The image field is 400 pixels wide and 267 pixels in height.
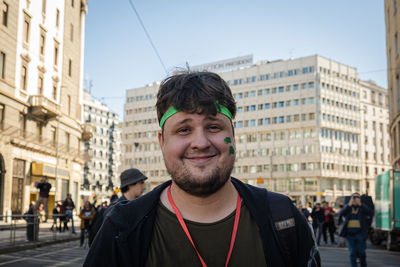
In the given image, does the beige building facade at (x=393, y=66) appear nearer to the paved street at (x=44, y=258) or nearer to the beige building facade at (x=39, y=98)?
the paved street at (x=44, y=258)

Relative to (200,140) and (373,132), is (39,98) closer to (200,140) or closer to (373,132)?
(200,140)

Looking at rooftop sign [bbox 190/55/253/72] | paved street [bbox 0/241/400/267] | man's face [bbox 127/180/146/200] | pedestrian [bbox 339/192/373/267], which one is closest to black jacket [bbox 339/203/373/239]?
pedestrian [bbox 339/192/373/267]

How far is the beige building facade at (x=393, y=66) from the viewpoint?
102ft

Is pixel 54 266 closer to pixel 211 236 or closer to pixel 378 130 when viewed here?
pixel 211 236

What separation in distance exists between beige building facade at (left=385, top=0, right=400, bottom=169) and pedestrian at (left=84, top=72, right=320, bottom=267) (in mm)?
29857

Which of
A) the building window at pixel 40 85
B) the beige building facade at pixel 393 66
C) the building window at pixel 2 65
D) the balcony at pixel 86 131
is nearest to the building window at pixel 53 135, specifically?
the building window at pixel 40 85

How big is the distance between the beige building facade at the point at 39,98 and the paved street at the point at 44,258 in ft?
47.6

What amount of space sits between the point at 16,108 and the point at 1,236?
1683 centimetres

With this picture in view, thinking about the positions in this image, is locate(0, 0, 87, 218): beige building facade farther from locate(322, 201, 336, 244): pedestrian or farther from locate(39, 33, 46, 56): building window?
locate(322, 201, 336, 244): pedestrian

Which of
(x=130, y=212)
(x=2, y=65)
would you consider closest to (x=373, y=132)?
(x=2, y=65)

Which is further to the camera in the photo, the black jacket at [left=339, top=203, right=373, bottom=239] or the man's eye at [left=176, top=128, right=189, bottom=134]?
the black jacket at [left=339, top=203, right=373, bottom=239]

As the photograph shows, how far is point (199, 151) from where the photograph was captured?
7.12 feet

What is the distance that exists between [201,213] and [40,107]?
101ft

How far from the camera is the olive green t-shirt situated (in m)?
2.04
